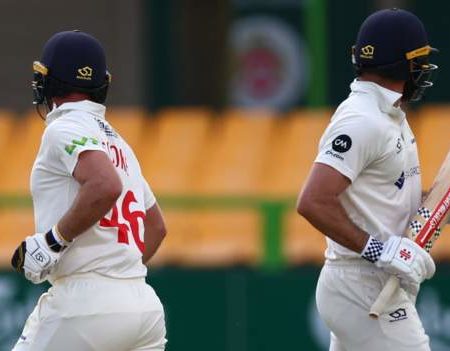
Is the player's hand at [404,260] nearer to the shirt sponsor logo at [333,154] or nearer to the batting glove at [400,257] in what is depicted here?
the batting glove at [400,257]

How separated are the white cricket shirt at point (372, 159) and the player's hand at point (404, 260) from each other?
12cm

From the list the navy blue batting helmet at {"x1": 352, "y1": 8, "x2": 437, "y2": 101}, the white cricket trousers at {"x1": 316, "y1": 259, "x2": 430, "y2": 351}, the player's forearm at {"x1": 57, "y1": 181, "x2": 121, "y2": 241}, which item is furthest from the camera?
the navy blue batting helmet at {"x1": 352, "y1": 8, "x2": 437, "y2": 101}

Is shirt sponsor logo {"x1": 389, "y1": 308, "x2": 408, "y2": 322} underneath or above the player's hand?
underneath

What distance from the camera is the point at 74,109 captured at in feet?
18.4

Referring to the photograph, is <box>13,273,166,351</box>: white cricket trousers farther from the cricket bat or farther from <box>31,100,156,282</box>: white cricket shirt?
the cricket bat

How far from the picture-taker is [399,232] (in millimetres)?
5711

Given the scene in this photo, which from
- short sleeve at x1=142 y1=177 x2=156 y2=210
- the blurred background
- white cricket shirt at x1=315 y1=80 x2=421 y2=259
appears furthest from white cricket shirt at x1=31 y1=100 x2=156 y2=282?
the blurred background

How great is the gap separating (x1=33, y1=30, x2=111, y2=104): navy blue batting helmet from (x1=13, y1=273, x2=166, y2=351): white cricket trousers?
716 mm

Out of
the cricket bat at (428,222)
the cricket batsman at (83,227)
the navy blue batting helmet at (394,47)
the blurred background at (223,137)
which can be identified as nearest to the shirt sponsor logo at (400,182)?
the cricket bat at (428,222)

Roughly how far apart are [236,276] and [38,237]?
150 inches

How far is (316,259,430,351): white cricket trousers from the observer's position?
220 inches

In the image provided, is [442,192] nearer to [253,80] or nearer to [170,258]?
[170,258]

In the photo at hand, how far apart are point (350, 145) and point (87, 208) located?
99 centimetres

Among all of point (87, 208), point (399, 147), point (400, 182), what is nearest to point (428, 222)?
point (400, 182)
